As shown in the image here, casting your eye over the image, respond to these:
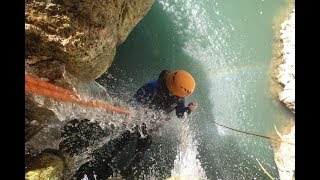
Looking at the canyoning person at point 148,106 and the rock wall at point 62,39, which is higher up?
the rock wall at point 62,39

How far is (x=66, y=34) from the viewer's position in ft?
8.81

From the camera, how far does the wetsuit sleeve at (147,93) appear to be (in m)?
4.20

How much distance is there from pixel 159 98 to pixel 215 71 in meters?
4.78

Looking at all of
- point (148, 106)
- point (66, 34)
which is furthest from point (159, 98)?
point (66, 34)

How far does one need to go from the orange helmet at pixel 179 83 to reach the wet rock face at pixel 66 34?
1086 mm

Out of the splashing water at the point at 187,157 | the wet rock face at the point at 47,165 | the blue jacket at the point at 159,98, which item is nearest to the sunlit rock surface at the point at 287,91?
the splashing water at the point at 187,157

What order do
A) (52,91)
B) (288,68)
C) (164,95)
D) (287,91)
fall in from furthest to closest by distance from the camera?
(288,68) < (287,91) < (164,95) < (52,91)

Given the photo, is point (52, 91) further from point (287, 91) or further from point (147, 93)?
point (287, 91)

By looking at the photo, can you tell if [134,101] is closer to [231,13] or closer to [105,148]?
[105,148]

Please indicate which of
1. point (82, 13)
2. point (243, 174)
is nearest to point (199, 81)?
point (243, 174)

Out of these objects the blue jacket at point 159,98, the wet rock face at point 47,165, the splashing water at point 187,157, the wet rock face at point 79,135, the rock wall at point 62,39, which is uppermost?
the rock wall at point 62,39

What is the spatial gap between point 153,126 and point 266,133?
5165 millimetres

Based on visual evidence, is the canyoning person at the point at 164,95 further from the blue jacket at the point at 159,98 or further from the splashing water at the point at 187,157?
the splashing water at the point at 187,157

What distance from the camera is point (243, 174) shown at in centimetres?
750
